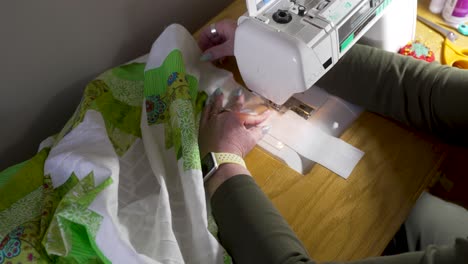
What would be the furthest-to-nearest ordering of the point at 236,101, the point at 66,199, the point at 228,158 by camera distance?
the point at 236,101 < the point at 228,158 < the point at 66,199

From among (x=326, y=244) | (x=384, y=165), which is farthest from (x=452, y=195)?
(x=326, y=244)

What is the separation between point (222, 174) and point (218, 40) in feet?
1.20

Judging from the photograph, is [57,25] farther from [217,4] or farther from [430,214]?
[430,214]

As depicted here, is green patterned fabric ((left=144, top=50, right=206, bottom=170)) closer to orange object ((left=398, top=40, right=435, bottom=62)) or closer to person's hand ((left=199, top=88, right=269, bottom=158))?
person's hand ((left=199, top=88, right=269, bottom=158))

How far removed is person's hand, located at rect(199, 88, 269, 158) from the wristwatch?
0.02m

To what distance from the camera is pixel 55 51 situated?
900mm

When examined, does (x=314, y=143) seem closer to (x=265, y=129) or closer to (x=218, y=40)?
(x=265, y=129)

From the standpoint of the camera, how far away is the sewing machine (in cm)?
69

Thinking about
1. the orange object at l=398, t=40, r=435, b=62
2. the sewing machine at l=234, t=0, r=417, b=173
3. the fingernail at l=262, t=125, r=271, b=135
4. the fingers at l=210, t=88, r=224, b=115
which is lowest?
the fingernail at l=262, t=125, r=271, b=135

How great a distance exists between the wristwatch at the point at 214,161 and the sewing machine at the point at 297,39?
0.09 metres

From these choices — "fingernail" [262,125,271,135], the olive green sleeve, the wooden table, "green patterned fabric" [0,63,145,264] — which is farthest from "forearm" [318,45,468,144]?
"green patterned fabric" [0,63,145,264]

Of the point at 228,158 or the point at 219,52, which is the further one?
the point at 219,52

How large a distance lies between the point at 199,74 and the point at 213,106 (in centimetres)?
9

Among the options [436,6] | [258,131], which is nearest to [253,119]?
[258,131]
